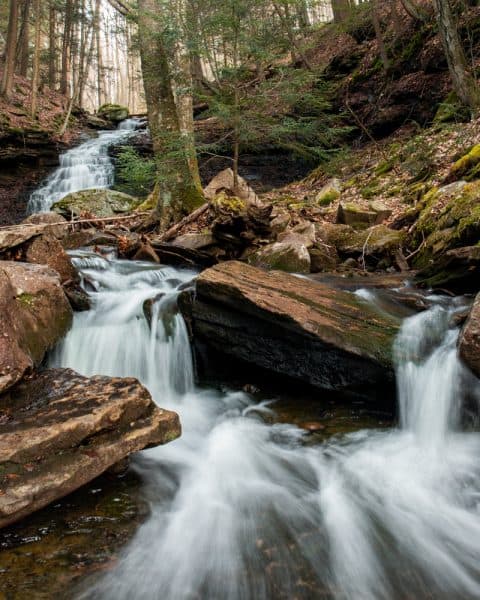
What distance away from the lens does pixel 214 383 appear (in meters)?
4.84

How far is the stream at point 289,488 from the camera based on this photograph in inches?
91.0

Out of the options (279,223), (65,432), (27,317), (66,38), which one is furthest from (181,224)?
(66,38)

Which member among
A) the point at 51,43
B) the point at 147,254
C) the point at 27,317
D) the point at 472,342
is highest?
the point at 51,43

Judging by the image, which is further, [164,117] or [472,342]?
[164,117]

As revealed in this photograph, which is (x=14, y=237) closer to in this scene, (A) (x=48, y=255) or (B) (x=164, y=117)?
(A) (x=48, y=255)

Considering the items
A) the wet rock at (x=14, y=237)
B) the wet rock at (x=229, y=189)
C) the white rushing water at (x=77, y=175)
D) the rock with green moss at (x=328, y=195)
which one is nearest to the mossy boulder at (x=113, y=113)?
the white rushing water at (x=77, y=175)

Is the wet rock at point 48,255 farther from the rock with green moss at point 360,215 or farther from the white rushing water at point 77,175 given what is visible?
the white rushing water at point 77,175

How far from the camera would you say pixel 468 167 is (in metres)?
7.30

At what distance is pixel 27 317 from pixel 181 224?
503 cm

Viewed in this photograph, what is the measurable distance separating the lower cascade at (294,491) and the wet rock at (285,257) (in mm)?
2083

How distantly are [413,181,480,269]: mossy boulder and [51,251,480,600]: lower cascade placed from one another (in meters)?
1.15

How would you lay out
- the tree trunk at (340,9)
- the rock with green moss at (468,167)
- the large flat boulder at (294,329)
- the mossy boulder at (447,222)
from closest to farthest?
the large flat boulder at (294,329)
the mossy boulder at (447,222)
the rock with green moss at (468,167)
the tree trunk at (340,9)

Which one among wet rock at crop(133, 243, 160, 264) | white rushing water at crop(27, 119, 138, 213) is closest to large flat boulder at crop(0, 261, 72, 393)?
wet rock at crop(133, 243, 160, 264)

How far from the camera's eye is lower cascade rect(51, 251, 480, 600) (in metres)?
2.32
